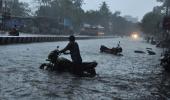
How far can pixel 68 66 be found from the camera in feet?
58.6

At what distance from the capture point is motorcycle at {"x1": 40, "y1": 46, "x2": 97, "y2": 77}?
17359 mm

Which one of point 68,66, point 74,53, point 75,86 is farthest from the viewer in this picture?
point 68,66

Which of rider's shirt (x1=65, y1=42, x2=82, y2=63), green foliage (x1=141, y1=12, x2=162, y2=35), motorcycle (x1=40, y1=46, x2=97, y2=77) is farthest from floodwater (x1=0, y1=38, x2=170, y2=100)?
green foliage (x1=141, y1=12, x2=162, y2=35)

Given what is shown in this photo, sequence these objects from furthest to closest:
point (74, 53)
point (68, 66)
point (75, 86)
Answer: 1. point (68, 66)
2. point (74, 53)
3. point (75, 86)

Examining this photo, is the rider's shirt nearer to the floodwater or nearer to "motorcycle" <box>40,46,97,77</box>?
"motorcycle" <box>40,46,97,77</box>

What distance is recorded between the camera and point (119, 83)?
52.9ft

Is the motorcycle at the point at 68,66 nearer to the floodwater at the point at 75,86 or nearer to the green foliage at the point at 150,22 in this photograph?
the floodwater at the point at 75,86

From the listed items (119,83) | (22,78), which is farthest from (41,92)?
(119,83)

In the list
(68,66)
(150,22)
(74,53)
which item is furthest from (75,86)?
(150,22)

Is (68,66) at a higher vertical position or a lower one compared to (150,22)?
lower

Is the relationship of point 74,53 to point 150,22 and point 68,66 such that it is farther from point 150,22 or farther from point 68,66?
point 150,22

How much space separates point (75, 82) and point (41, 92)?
3.15 metres

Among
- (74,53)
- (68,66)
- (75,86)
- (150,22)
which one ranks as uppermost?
(150,22)

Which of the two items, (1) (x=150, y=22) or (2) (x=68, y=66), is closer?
(2) (x=68, y=66)
